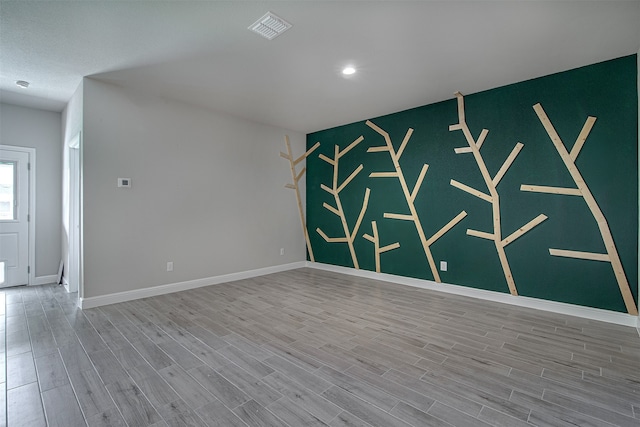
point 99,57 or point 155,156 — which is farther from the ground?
point 99,57

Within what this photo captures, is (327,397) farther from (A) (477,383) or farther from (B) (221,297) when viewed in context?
(B) (221,297)

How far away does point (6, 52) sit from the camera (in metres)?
2.91

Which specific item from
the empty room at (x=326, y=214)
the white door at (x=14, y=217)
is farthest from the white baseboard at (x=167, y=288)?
the white door at (x=14, y=217)

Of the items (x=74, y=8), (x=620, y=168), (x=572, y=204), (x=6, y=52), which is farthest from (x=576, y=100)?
(x=6, y=52)

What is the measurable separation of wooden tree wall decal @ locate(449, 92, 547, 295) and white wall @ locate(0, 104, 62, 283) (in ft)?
20.4

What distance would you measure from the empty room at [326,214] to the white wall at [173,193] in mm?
30

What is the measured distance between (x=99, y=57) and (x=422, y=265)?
15.6 feet

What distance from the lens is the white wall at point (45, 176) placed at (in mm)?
4516

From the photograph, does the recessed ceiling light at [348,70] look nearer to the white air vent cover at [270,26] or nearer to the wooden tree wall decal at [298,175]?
the white air vent cover at [270,26]

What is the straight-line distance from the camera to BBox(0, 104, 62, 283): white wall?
452 cm

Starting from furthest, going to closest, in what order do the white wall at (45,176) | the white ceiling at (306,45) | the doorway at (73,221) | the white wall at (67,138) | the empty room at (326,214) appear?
the white wall at (45,176), the doorway at (73,221), the white wall at (67,138), the white ceiling at (306,45), the empty room at (326,214)

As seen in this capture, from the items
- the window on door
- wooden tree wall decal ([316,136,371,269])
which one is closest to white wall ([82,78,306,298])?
wooden tree wall decal ([316,136,371,269])

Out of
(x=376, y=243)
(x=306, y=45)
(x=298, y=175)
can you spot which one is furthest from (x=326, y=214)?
(x=306, y=45)

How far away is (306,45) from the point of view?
9.16ft
